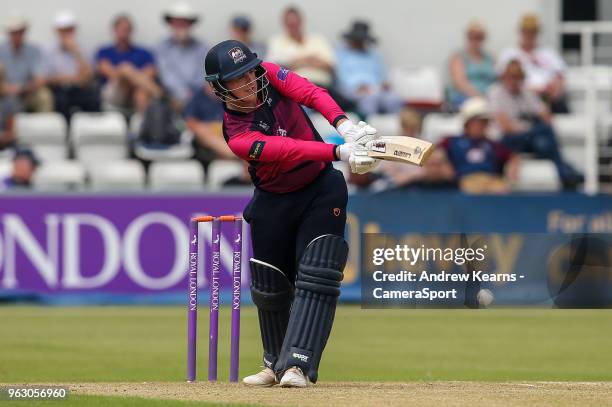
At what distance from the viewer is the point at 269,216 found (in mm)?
8273

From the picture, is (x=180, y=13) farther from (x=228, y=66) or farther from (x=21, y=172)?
(x=228, y=66)

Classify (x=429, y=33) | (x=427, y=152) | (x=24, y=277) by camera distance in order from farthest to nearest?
(x=429, y=33) → (x=24, y=277) → (x=427, y=152)

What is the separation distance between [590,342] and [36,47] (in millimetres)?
8464

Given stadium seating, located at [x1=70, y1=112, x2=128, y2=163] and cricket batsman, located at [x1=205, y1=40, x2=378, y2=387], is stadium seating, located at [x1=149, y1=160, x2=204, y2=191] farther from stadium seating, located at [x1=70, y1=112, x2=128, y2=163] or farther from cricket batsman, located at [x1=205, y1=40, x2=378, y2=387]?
cricket batsman, located at [x1=205, y1=40, x2=378, y2=387]

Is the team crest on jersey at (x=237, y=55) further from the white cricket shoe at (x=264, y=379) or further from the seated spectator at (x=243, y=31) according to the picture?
the seated spectator at (x=243, y=31)

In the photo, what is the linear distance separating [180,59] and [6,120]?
2.32m

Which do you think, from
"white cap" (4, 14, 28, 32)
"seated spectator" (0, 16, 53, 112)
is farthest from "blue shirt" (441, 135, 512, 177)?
"white cap" (4, 14, 28, 32)

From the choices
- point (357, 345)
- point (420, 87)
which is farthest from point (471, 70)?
point (357, 345)

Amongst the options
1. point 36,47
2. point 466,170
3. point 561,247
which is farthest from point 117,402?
point 36,47

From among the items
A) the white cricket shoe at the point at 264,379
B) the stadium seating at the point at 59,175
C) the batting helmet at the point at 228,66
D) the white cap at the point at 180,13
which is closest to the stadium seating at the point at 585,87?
the white cap at the point at 180,13

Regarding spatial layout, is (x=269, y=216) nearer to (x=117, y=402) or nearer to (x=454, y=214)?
(x=117, y=402)

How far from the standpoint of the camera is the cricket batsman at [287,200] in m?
8.00

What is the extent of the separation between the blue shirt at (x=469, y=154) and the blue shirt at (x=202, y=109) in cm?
269

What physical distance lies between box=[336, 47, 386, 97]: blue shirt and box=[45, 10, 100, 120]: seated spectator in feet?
10.2
